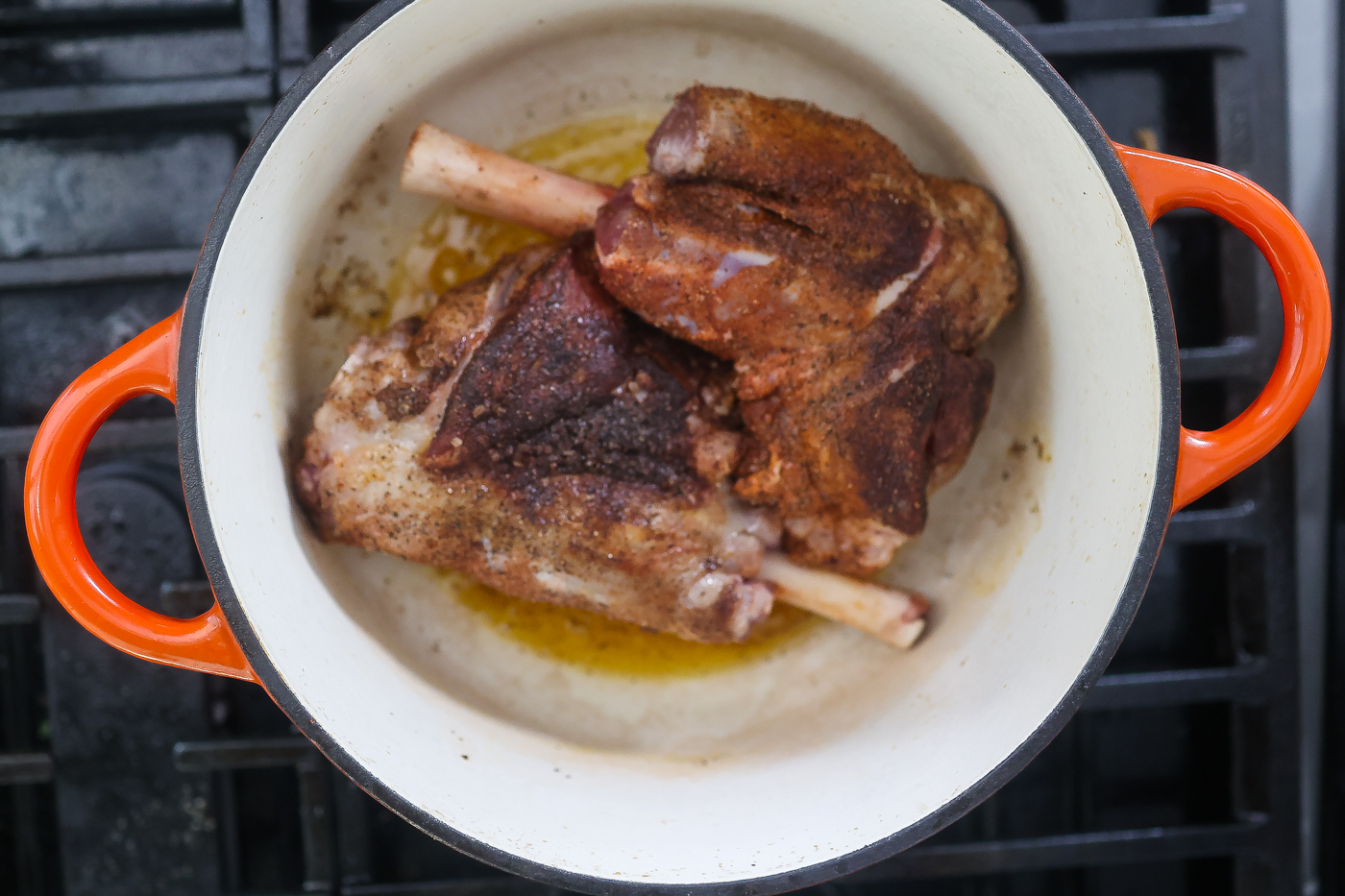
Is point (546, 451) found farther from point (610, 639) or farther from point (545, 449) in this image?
point (610, 639)

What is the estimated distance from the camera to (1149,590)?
1.35 m

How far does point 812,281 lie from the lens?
1.04 meters

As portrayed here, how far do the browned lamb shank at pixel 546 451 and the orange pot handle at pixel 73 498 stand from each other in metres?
0.21

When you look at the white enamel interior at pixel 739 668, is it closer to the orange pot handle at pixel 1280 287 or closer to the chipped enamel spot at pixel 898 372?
the orange pot handle at pixel 1280 287

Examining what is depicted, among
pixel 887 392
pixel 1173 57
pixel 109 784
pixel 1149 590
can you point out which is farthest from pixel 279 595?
pixel 1173 57

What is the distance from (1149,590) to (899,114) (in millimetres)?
814

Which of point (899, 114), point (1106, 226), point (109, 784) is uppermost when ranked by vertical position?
point (899, 114)

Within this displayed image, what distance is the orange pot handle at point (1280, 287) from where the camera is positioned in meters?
0.89

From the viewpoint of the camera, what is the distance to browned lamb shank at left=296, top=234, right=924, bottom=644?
107cm

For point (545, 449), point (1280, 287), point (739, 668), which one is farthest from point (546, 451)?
point (1280, 287)

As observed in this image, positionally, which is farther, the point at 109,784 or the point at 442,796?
the point at 109,784

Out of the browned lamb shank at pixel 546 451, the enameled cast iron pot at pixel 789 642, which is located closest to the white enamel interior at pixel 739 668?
the enameled cast iron pot at pixel 789 642

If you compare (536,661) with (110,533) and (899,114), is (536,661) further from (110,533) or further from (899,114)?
(899,114)

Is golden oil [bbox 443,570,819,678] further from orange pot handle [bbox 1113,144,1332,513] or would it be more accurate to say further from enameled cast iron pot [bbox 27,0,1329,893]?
orange pot handle [bbox 1113,144,1332,513]
